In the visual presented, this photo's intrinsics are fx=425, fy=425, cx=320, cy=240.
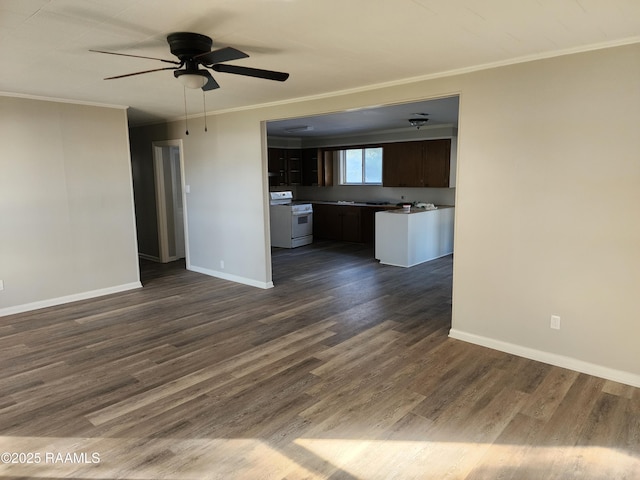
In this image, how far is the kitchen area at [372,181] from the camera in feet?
22.8

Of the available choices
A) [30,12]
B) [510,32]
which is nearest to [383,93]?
[510,32]

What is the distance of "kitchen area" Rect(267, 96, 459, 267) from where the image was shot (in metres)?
6.96

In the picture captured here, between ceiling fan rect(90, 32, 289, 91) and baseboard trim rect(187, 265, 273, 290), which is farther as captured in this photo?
baseboard trim rect(187, 265, 273, 290)

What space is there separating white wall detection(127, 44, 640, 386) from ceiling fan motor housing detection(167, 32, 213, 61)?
A: 2018 millimetres

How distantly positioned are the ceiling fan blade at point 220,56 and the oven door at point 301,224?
20.0 ft

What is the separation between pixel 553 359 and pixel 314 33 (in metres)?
3.03

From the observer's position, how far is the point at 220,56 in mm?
2592

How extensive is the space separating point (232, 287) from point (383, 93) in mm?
3234

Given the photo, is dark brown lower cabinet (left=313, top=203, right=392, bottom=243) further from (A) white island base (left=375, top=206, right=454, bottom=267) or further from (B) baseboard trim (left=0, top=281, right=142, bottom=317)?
(B) baseboard trim (left=0, top=281, right=142, bottom=317)

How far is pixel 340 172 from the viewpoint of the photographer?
10.1 m

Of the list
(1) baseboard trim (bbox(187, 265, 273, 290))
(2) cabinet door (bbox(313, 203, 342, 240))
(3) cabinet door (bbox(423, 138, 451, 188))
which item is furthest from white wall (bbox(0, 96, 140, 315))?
(3) cabinet door (bbox(423, 138, 451, 188))

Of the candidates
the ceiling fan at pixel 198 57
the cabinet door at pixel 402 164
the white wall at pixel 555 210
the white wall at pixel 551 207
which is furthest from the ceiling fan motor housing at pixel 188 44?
the cabinet door at pixel 402 164

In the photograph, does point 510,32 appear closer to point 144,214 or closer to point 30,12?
point 30,12

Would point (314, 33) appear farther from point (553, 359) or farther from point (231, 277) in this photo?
point (231, 277)
